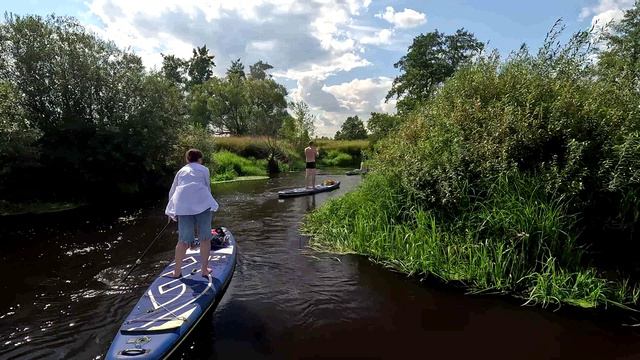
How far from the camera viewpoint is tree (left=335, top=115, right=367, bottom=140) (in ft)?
202

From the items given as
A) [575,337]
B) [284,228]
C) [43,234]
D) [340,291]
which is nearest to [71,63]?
[43,234]

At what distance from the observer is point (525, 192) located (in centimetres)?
783

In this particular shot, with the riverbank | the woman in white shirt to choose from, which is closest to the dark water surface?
the woman in white shirt

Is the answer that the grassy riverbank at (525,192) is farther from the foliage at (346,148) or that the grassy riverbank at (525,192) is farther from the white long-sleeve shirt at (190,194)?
the foliage at (346,148)

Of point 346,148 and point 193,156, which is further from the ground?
point 193,156

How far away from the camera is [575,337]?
579 cm

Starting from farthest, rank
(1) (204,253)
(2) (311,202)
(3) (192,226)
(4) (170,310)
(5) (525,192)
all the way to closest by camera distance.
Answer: (2) (311,202)
(5) (525,192)
(1) (204,253)
(3) (192,226)
(4) (170,310)

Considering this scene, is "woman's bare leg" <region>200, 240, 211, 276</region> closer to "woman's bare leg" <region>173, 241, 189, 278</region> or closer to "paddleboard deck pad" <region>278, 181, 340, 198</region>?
"woman's bare leg" <region>173, 241, 189, 278</region>

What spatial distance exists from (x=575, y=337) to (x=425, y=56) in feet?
138

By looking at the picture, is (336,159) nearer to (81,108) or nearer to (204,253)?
(81,108)

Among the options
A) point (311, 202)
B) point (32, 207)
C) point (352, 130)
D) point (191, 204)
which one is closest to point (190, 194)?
point (191, 204)

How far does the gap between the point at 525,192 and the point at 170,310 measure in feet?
21.1

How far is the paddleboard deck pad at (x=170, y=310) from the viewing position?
15.9 ft

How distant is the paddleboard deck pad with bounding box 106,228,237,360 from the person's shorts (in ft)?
2.34
